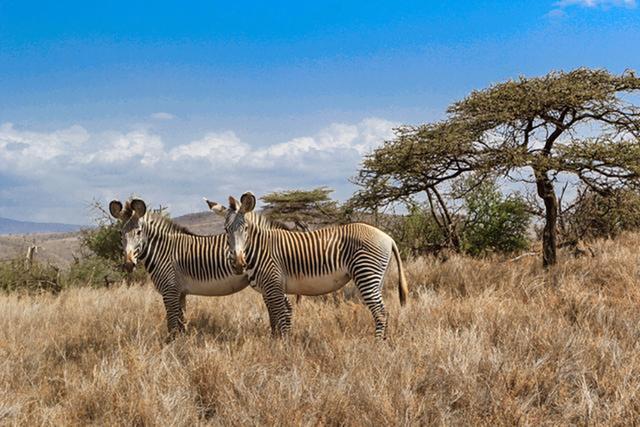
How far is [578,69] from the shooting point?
519 inches

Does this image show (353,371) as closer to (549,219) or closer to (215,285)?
(215,285)

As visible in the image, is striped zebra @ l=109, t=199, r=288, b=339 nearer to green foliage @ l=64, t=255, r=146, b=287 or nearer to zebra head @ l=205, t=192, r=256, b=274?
zebra head @ l=205, t=192, r=256, b=274

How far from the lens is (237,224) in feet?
21.9

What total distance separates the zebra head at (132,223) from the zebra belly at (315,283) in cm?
197

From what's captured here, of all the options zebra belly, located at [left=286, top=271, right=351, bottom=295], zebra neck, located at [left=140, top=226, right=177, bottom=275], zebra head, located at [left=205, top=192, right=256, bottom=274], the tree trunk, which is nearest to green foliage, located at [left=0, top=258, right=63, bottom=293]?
zebra neck, located at [left=140, top=226, right=177, bottom=275]

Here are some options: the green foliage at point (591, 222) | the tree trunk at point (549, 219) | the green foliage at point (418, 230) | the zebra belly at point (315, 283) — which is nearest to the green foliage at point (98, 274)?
the green foliage at point (418, 230)

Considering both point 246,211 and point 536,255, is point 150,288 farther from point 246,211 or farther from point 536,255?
point 536,255

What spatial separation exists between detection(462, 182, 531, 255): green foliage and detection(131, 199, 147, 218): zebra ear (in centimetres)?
1218

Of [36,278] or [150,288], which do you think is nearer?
[150,288]

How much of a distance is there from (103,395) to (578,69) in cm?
1226

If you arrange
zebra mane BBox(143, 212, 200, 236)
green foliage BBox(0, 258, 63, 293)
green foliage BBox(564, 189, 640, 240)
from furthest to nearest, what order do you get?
green foliage BBox(564, 189, 640, 240) < green foliage BBox(0, 258, 63, 293) < zebra mane BBox(143, 212, 200, 236)

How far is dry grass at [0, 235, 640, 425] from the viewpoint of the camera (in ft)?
14.8

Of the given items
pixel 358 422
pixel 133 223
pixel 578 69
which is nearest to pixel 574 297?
pixel 358 422

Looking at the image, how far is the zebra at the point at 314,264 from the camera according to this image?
7.25 metres
